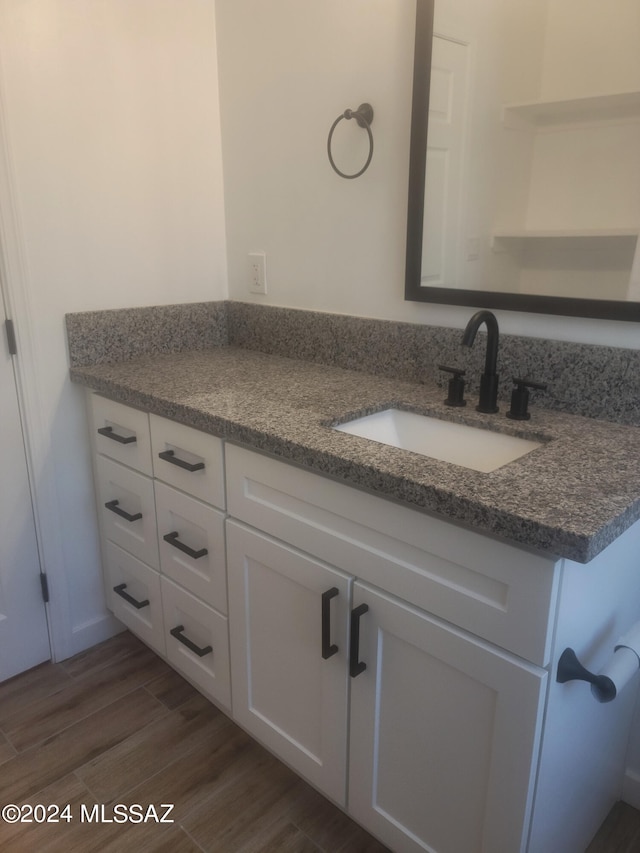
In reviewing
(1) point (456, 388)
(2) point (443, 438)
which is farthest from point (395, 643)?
(1) point (456, 388)

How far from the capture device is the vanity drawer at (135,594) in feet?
5.59

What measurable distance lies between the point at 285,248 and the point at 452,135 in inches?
23.9

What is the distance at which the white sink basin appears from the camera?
125cm

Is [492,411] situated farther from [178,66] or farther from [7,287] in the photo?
[178,66]

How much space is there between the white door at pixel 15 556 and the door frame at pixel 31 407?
0.02 meters

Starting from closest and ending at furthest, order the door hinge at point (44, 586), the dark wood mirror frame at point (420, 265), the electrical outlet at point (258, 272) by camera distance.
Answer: the dark wood mirror frame at point (420, 265) → the door hinge at point (44, 586) → the electrical outlet at point (258, 272)

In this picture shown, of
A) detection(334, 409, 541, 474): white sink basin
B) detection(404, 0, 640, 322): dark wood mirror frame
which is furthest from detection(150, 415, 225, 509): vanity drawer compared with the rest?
detection(404, 0, 640, 322): dark wood mirror frame

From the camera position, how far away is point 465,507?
89 centimetres

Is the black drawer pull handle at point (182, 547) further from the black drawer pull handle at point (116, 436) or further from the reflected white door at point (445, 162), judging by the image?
the reflected white door at point (445, 162)

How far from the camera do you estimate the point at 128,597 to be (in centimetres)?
180

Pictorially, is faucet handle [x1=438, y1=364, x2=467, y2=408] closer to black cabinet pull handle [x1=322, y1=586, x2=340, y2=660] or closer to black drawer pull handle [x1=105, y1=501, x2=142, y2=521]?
black cabinet pull handle [x1=322, y1=586, x2=340, y2=660]

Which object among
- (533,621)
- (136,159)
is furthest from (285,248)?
(533,621)

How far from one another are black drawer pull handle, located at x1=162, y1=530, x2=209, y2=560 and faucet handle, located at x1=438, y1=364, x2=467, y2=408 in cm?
65

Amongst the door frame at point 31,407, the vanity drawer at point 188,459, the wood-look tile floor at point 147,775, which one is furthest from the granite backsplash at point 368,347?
the wood-look tile floor at point 147,775
